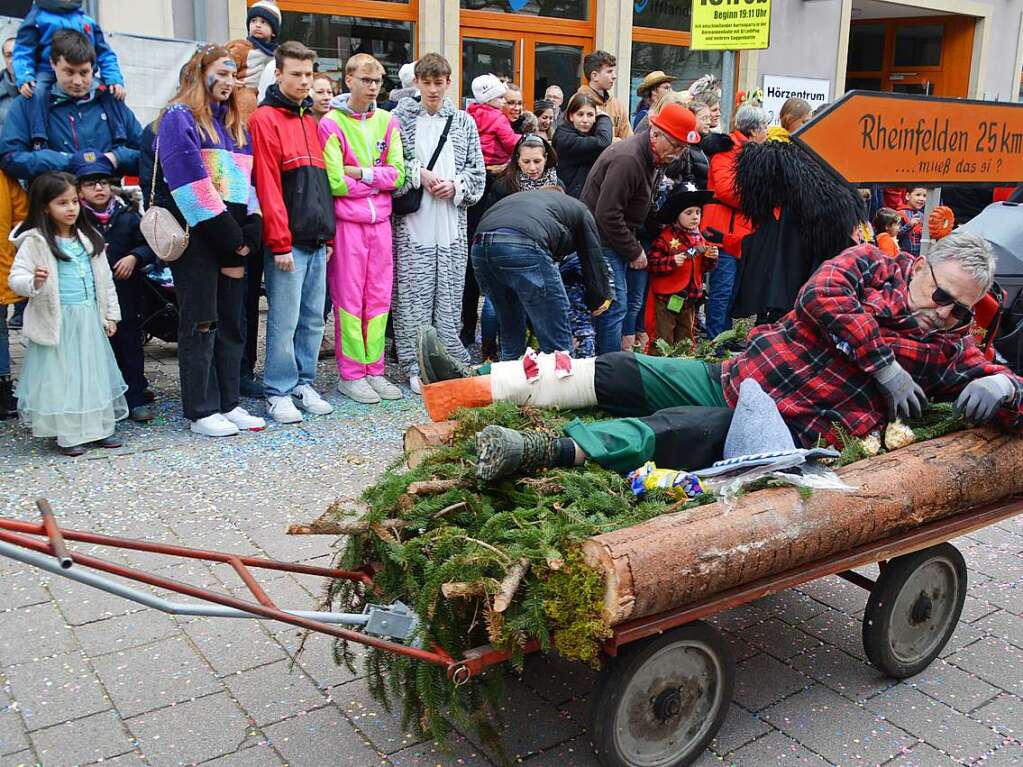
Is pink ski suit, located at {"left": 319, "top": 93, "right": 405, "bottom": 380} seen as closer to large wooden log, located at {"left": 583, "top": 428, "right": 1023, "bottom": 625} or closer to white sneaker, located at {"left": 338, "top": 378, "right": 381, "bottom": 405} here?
white sneaker, located at {"left": 338, "top": 378, "right": 381, "bottom": 405}

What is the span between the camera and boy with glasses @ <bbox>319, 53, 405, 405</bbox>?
6453mm

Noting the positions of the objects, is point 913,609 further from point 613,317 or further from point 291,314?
point 291,314

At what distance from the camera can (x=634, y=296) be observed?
288 inches

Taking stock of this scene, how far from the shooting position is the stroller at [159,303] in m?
6.70

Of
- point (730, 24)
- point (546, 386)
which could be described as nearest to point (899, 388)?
point (546, 386)

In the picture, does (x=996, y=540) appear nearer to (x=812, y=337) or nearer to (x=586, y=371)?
(x=812, y=337)

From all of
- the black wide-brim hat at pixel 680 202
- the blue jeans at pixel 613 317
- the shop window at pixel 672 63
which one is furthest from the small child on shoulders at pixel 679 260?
the shop window at pixel 672 63

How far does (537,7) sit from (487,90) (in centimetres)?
500

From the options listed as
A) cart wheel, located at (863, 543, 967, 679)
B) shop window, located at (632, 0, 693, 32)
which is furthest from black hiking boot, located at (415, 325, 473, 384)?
shop window, located at (632, 0, 693, 32)

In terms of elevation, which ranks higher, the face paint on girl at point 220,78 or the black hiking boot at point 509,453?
the face paint on girl at point 220,78

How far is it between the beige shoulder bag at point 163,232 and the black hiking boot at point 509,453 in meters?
2.89

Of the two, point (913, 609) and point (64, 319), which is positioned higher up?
point (64, 319)

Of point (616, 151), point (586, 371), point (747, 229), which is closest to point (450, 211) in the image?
point (616, 151)

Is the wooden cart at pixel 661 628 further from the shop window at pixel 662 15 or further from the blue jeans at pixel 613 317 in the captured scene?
the shop window at pixel 662 15
